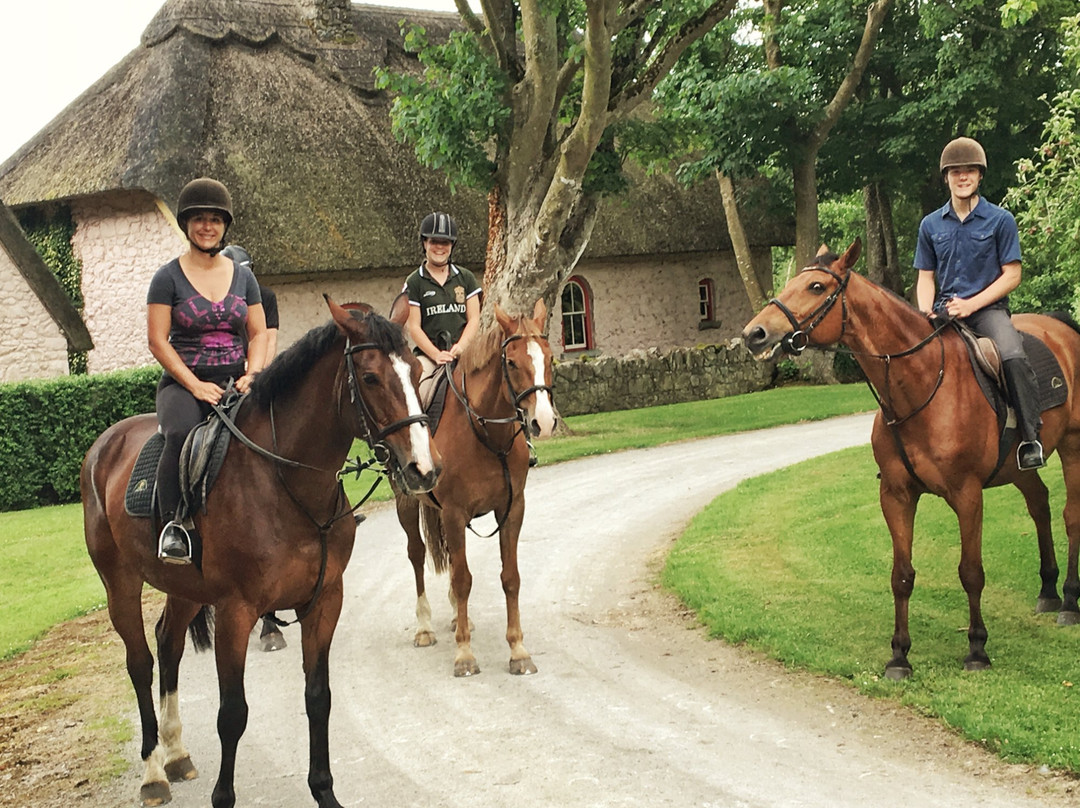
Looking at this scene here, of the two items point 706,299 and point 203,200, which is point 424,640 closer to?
point 203,200

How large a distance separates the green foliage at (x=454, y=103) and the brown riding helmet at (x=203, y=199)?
495 inches

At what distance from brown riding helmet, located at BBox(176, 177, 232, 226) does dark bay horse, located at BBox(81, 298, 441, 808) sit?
0.93 meters

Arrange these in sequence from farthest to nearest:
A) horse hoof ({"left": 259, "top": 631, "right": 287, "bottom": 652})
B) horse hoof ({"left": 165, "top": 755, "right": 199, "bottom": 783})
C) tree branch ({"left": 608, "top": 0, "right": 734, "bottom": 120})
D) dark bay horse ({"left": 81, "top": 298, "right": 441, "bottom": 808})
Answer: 1. tree branch ({"left": 608, "top": 0, "right": 734, "bottom": 120})
2. horse hoof ({"left": 259, "top": 631, "right": 287, "bottom": 652})
3. horse hoof ({"left": 165, "top": 755, "right": 199, "bottom": 783})
4. dark bay horse ({"left": 81, "top": 298, "right": 441, "bottom": 808})

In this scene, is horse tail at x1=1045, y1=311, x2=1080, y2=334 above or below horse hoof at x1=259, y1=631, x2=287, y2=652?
above

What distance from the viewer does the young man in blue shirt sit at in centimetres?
716

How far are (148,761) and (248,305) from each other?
2527 mm

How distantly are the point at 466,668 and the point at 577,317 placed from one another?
22.3 metres

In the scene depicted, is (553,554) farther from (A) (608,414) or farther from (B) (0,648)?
(A) (608,414)

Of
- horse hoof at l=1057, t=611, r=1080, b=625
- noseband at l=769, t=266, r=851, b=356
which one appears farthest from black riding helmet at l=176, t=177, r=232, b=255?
horse hoof at l=1057, t=611, r=1080, b=625

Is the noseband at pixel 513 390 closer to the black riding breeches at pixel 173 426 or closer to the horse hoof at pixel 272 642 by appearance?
the black riding breeches at pixel 173 426

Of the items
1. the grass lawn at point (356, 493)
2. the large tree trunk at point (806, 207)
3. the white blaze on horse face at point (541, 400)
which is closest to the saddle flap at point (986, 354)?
the white blaze on horse face at point (541, 400)

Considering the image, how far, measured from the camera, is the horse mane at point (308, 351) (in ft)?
16.7

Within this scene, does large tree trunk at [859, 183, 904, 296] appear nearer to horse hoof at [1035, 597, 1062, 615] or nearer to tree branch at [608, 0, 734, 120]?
tree branch at [608, 0, 734, 120]

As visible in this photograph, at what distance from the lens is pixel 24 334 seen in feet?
64.9
